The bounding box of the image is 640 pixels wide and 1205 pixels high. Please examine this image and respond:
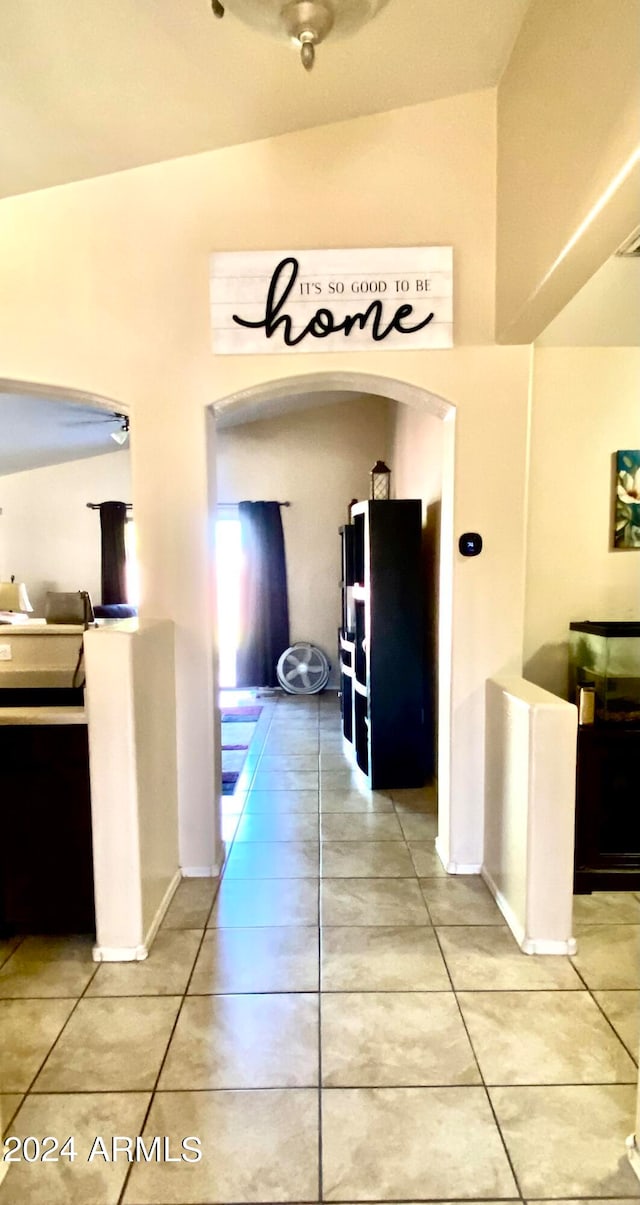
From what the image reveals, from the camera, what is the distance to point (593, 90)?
5.28 ft

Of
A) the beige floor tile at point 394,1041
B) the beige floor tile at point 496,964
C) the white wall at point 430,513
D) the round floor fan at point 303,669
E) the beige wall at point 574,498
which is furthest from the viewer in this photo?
the round floor fan at point 303,669

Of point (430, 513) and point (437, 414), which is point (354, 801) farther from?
point (437, 414)

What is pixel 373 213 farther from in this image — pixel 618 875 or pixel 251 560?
pixel 251 560

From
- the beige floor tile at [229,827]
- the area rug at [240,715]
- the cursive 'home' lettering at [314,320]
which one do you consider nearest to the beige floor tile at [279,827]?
the beige floor tile at [229,827]

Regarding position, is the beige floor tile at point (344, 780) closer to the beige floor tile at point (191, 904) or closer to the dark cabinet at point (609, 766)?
the beige floor tile at point (191, 904)

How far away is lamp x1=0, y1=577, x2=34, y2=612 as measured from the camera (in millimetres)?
6688

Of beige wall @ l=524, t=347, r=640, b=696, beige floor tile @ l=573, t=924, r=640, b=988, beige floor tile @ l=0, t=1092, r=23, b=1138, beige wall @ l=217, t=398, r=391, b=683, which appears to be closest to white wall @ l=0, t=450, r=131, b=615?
beige wall @ l=217, t=398, r=391, b=683

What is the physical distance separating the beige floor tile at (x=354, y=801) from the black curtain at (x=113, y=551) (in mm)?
4623

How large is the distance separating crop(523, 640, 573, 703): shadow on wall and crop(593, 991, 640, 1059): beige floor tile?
133 cm

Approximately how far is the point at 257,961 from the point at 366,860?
839 millimetres

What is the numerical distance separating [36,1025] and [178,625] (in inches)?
57.5

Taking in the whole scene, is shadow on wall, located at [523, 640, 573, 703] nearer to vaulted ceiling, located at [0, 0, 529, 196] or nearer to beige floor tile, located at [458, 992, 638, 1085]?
beige floor tile, located at [458, 992, 638, 1085]

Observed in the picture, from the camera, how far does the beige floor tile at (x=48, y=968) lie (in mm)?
2061

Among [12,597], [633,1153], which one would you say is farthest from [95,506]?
[633,1153]
